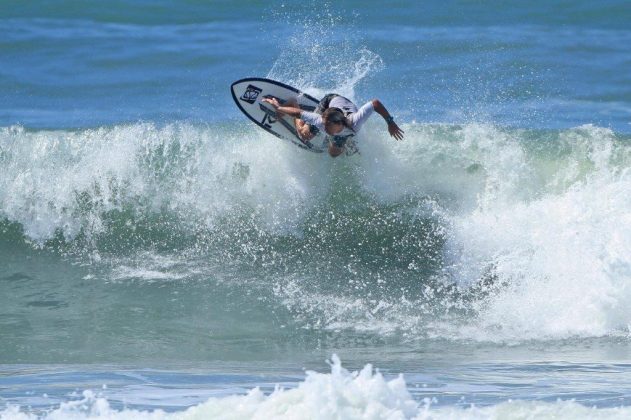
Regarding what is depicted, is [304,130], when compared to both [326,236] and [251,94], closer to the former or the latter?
[251,94]

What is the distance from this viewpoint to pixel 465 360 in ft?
29.1

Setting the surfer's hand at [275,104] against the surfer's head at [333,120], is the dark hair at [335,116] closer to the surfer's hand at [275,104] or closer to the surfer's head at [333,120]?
the surfer's head at [333,120]

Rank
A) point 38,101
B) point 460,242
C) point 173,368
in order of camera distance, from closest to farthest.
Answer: point 173,368
point 460,242
point 38,101

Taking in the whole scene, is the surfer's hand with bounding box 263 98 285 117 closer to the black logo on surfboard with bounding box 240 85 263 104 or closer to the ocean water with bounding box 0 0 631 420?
the black logo on surfboard with bounding box 240 85 263 104

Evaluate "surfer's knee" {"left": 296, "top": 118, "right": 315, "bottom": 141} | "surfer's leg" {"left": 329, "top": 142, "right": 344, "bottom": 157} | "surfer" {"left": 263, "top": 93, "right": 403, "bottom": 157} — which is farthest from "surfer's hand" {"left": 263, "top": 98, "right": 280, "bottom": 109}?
"surfer's leg" {"left": 329, "top": 142, "right": 344, "bottom": 157}

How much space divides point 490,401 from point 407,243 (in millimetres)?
5548

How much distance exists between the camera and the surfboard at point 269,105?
12.1 m

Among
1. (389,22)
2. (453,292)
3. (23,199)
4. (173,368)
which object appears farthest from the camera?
(389,22)

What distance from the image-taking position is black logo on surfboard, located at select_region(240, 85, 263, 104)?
1227cm

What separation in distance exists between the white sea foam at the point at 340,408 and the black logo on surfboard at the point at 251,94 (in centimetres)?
643

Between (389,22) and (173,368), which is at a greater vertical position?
(389,22)

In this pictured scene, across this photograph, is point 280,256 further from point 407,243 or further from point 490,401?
point 490,401

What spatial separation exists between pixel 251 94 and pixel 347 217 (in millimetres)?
1859

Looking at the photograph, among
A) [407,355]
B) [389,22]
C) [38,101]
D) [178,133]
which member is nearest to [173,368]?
[407,355]
